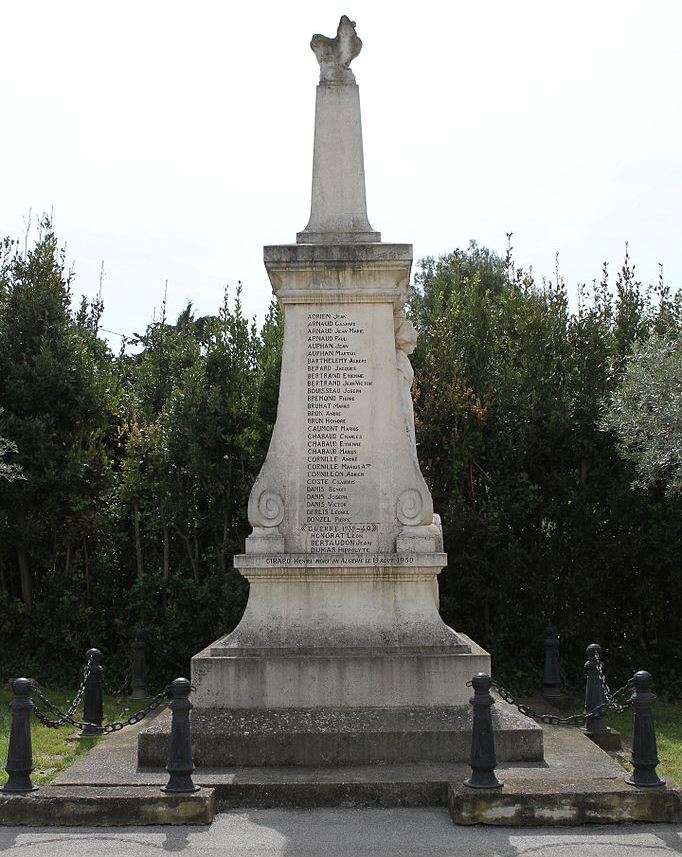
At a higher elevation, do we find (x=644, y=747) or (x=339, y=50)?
(x=339, y=50)

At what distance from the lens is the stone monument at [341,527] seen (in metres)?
8.20

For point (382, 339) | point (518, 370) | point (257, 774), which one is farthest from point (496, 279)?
point (257, 774)

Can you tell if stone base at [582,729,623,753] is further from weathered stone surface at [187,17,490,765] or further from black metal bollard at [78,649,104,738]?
black metal bollard at [78,649,104,738]

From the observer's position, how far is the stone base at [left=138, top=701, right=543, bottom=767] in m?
7.62

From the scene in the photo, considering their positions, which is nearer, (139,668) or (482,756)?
(482,756)

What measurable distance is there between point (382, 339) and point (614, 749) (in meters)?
4.67

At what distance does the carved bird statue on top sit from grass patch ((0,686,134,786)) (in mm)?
6962

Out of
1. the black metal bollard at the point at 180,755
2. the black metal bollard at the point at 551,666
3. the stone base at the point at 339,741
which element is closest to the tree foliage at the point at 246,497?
the black metal bollard at the point at 551,666

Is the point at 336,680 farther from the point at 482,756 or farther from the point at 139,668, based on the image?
the point at 139,668

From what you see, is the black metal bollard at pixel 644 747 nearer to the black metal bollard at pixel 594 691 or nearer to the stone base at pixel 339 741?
the stone base at pixel 339 741

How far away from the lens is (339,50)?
9.64 m

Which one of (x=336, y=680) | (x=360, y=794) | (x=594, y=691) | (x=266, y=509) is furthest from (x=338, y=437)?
(x=594, y=691)

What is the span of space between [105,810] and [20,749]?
2.59 feet

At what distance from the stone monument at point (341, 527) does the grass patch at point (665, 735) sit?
2008 millimetres
